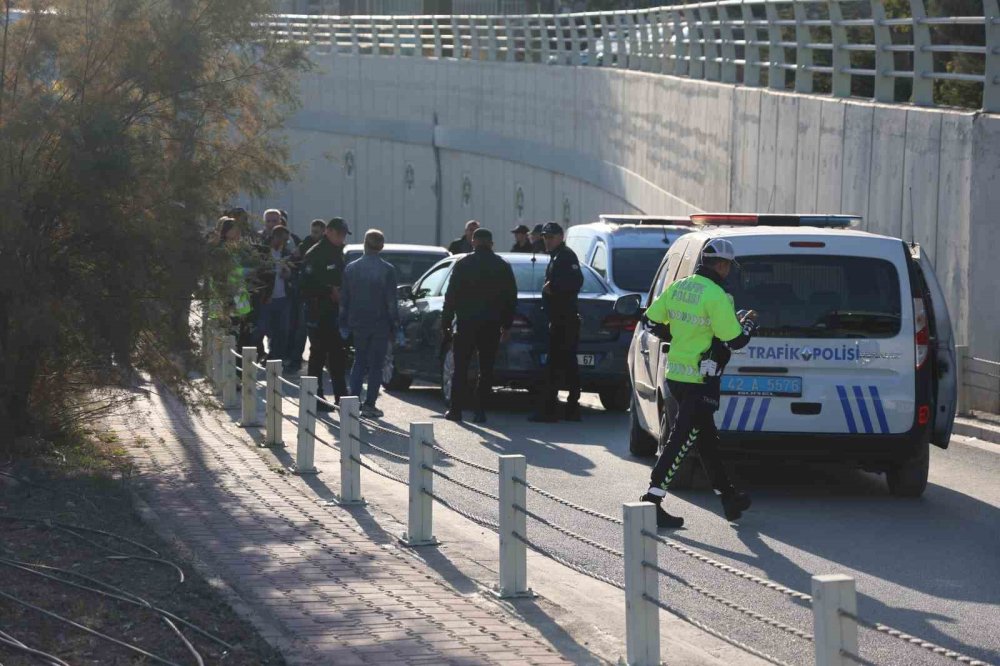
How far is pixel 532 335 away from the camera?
17.3 metres

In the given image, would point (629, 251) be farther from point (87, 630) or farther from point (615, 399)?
point (87, 630)

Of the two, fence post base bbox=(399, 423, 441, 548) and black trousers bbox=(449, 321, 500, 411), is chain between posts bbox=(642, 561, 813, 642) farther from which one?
black trousers bbox=(449, 321, 500, 411)

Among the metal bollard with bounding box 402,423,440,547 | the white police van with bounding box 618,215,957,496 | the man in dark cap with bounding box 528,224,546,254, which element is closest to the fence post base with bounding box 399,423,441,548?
the metal bollard with bounding box 402,423,440,547

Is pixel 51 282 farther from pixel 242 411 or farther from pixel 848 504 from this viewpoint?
pixel 848 504

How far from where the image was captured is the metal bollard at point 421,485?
9.83 m

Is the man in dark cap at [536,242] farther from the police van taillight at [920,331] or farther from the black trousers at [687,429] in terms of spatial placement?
the black trousers at [687,429]

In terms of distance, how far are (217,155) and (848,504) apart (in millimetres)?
5202

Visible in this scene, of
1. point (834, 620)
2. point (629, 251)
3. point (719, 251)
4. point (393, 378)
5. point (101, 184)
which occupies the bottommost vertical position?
point (393, 378)

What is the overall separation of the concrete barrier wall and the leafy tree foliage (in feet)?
5.33

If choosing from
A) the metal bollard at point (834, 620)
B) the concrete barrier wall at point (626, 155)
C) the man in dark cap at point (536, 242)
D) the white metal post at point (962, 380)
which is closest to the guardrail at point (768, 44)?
the concrete barrier wall at point (626, 155)

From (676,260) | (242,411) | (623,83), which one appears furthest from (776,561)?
(623,83)

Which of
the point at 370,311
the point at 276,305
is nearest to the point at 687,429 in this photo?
the point at 370,311

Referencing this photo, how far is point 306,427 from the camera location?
12664 millimetres

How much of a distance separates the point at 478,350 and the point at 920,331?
571 cm
